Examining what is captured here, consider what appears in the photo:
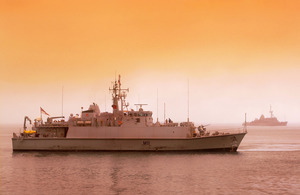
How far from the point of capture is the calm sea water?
2497cm

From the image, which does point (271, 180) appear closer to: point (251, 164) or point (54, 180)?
point (251, 164)

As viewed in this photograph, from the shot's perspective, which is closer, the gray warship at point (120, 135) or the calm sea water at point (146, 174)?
the calm sea water at point (146, 174)

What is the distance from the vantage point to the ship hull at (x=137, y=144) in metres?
41.2

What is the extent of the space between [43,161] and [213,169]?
17.5 metres

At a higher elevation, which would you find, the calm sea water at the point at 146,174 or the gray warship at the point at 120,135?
the gray warship at the point at 120,135

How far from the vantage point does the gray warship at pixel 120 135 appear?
41.3m

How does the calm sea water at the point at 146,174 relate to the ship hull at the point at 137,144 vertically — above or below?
below

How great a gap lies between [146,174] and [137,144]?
1171 cm

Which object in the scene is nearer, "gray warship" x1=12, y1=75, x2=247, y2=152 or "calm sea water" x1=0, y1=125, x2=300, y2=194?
"calm sea water" x1=0, y1=125, x2=300, y2=194

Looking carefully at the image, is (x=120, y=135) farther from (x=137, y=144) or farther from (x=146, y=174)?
(x=146, y=174)

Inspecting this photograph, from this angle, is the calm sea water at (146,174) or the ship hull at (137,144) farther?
the ship hull at (137,144)

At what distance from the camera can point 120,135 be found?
42062mm

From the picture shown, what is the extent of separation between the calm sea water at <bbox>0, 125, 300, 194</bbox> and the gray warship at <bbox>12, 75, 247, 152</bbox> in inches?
48.1

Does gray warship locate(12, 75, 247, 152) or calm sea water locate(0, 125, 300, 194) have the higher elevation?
gray warship locate(12, 75, 247, 152)
